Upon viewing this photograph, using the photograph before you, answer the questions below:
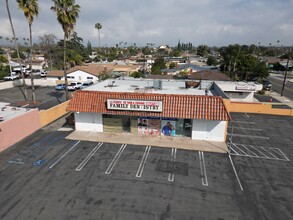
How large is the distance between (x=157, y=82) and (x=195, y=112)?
335 inches

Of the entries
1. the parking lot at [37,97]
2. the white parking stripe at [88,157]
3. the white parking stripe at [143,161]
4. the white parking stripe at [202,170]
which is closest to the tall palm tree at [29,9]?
the parking lot at [37,97]

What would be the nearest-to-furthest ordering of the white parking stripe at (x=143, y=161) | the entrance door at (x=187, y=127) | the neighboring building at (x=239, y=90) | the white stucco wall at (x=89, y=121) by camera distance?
the white parking stripe at (x=143, y=161) → the entrance door at (x=187, y=127) → the white stucco wall at (x=89, y=121) → the neighboring building at (x=239, y=90)

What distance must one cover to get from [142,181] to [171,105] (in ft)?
28.3

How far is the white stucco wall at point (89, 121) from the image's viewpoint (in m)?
23.4

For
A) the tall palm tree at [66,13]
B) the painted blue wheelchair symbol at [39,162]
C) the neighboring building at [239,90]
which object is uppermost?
the tall palm tree at [66,13]

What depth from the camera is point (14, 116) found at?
2148cm

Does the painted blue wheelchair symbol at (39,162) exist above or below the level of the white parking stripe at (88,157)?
below

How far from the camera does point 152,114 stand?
21047mm

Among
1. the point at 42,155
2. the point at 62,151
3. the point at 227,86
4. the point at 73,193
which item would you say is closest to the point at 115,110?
the point at 62,151

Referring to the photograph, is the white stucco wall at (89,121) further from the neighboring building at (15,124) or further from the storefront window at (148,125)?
the neighboring building at (15,124)

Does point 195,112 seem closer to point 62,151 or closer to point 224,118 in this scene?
point 224,118

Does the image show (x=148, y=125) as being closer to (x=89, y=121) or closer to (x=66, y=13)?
(x=89, y=121)

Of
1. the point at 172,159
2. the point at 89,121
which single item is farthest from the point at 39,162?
the point at 172,159

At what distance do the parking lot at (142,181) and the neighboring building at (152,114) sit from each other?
281 centimetres
